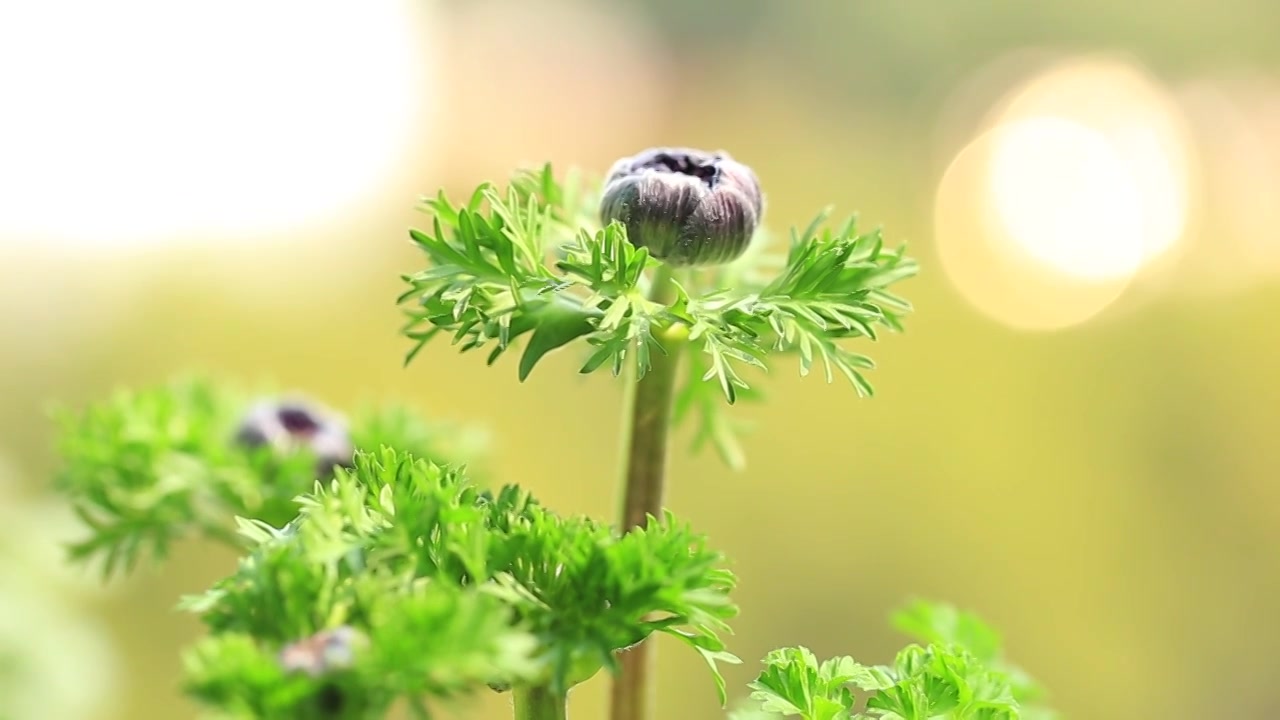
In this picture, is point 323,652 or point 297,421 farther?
point 297,421

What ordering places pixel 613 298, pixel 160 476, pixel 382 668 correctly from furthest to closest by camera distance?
1. pixel 160 476
2. pixel 613 298
3. pixel 382 668

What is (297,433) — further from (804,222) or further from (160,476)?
(804,222)

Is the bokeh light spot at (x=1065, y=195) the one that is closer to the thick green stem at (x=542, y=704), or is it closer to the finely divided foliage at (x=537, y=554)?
the finely divided foliage at (x=537, y=554)

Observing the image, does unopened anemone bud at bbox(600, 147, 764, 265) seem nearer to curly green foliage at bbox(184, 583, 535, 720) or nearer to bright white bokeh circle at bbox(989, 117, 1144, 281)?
curly green foliage at bbox(184, 583, 535, 720)

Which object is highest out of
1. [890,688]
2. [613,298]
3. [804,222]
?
[804,222]

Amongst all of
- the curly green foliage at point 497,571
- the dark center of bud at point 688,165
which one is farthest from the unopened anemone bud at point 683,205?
the curly green foliage at point 497,571

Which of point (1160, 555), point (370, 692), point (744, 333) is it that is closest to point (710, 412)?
point (744, 333)

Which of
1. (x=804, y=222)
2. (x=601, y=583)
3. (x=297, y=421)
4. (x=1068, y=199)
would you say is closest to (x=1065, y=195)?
(x=1068, y=199)
